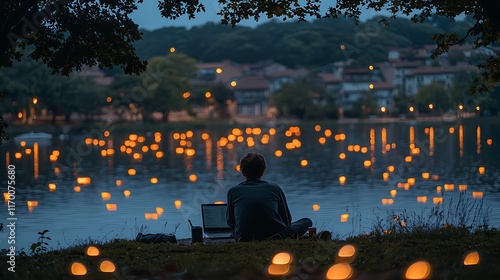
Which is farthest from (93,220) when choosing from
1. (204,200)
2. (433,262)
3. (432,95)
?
(432,95)

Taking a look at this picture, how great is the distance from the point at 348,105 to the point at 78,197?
94.3 metres

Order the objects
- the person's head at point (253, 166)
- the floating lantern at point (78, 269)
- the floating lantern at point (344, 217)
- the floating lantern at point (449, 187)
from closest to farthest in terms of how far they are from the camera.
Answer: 1. the floating lantern at point (78, 269)
2. the person's head at point (253, 166)
3. the floating lantern at point (344, 217)
4. the floating lantern at point (449, 187)

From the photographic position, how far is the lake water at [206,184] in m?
17.6

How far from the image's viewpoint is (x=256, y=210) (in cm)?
884

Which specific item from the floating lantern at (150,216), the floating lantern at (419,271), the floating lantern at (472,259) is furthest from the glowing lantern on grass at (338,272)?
the floating lantern at (150,216)

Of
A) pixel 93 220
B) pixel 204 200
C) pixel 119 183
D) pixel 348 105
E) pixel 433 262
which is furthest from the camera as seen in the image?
pixel 348 105

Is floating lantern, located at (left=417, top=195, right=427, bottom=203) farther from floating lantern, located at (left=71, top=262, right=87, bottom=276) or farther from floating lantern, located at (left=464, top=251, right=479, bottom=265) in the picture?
floating lantern, located at (left=71, top=262, right=87, bottom=276)

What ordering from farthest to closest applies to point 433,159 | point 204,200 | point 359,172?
point 433,159 → point 359,172 → point 204,200

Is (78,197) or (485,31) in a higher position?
(485,31)

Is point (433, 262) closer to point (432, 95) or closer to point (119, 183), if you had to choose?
point (119, 183)

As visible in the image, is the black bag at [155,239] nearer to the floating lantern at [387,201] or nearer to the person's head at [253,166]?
the person's head at [253,166]

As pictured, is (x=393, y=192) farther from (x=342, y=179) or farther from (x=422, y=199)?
(x=342, y=179)

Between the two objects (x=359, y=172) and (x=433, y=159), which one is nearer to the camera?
(x=359, y=172)

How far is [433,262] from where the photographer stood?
23.6 ft
